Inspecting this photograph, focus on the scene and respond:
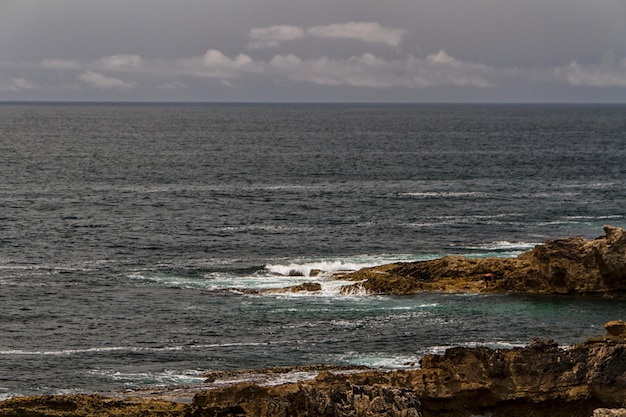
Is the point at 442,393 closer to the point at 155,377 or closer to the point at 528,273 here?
the point at 155,377

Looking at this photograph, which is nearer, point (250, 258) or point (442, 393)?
point (442, 393)

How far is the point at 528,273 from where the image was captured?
72125 mm

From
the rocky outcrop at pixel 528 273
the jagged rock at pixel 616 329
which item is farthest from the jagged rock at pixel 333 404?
the rocky outcrop at pixel 528 273

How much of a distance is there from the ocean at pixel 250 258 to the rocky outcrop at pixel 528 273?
1.31 meters

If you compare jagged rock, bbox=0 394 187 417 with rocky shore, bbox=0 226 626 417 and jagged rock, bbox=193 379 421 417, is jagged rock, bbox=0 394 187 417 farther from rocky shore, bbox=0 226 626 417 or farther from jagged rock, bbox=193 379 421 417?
jagged rock, bbox=193 379 421 417

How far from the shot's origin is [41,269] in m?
81.1

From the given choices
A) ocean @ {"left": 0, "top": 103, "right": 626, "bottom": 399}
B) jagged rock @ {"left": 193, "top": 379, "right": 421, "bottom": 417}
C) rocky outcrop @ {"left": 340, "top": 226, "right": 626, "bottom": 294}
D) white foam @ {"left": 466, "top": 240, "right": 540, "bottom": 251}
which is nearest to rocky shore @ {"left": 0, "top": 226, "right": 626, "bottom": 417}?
jagged rock @ {"left": 193, "top": 379, "right": 421, "bottom": 417}

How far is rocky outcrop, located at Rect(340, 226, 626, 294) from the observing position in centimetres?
6950

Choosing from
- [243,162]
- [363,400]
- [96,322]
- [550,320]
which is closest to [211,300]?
[96,322]

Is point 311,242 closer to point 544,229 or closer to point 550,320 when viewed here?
point 544,229

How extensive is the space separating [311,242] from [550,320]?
3253 centimetres

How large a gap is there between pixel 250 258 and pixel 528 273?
2451 cm

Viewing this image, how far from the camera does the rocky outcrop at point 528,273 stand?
2736 inches

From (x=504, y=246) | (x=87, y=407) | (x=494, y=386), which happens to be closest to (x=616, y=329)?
(x=494, y=386)
